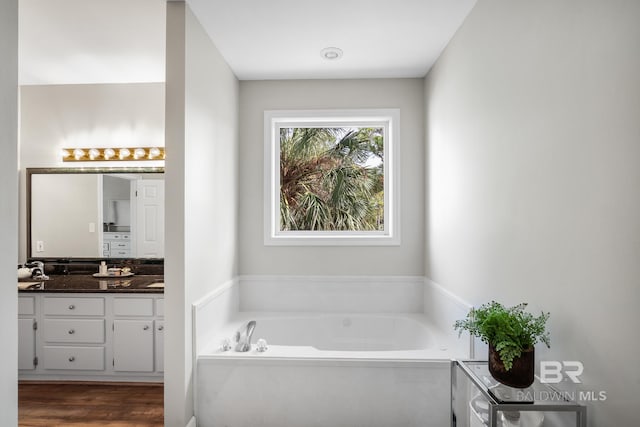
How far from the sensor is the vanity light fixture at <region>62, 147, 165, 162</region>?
11.8 feet

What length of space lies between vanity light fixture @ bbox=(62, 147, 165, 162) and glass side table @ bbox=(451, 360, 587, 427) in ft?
10.5

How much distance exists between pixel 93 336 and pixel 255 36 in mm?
2606

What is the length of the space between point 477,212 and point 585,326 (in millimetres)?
1005

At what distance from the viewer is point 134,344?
304 centimetres

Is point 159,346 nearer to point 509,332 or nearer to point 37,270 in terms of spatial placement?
point 37,270

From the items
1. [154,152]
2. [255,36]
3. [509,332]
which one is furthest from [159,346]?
[509,332]

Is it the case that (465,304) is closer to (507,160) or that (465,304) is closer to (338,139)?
(507,160)

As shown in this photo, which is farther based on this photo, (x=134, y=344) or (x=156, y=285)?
(x=156, y=285)

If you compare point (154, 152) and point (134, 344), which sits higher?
point (154, 152)

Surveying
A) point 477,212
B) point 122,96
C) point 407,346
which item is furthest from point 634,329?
point 122,96

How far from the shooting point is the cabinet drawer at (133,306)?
120 inches

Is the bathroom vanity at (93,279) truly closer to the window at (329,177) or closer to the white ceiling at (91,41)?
the white ceiling at (91,41)

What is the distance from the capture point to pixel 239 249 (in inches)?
137

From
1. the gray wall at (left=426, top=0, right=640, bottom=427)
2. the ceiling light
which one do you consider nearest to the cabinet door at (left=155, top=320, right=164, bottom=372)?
the gray wall at (left=426, top=0, right=640, bottom=427)
